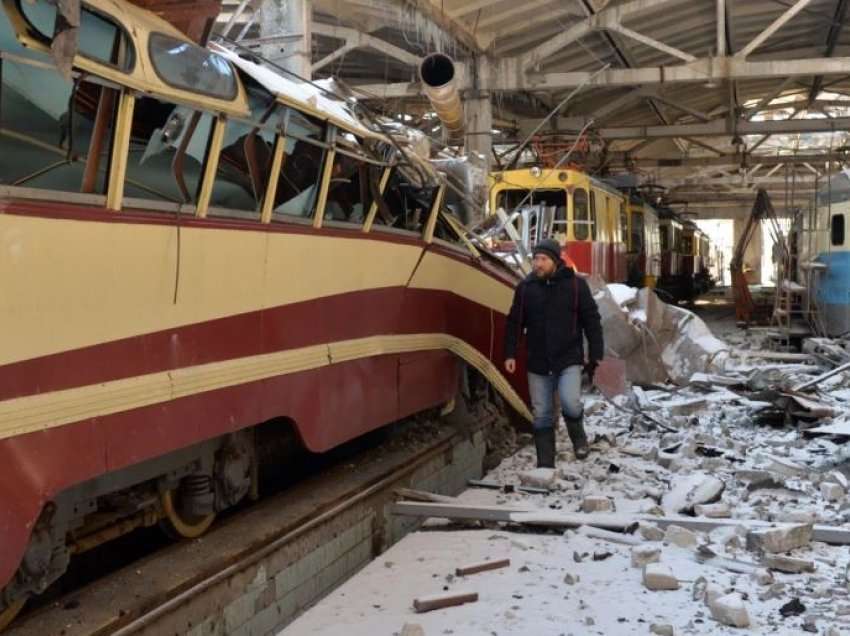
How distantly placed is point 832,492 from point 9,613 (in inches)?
220

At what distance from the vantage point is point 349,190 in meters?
6.00

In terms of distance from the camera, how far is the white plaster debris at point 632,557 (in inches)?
182

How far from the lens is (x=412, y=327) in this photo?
6.86m

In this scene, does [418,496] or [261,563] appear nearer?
[261,563]

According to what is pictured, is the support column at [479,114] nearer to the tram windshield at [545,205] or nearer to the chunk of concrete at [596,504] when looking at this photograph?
the tram windshield at [545,205]

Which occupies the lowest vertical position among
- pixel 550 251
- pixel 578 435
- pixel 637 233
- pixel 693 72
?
pixel 578 435

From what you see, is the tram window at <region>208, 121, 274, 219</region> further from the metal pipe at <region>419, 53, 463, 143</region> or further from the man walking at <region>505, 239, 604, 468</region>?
the metal pipe at <region>419, 53, 463, 143</region>

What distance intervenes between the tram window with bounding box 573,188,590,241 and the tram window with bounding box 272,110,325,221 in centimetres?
1162

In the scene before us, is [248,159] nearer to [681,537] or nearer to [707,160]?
[681,537]

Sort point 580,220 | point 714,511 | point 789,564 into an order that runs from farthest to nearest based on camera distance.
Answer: point 580,220, point 714,511, point 789,564

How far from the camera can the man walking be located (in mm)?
7555

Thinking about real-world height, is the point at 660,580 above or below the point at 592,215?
below

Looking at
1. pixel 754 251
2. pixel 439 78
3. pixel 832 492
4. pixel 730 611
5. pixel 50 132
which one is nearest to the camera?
pixel 50 132

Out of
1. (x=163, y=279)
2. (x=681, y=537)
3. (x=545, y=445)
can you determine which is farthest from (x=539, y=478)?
(x=163, y=279)
